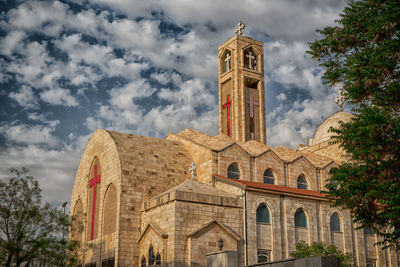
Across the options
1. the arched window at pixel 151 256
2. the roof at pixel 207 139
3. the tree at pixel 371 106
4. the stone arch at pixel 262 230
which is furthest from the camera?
the roof at pixel 207 139

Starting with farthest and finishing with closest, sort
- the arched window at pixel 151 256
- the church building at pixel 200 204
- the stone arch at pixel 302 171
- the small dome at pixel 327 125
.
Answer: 1. the small dome at pixel 327 125
2. the stone arch at pixel 302 171
3. the arched window at pixel 151 256
4. the church building at pixel 200 204

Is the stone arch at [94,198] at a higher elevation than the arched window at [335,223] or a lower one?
higher

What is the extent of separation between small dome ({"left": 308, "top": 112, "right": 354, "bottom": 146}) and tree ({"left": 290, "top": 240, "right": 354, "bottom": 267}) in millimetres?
19318

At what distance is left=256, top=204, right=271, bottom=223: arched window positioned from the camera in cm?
2767

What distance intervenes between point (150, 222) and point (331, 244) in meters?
11.8

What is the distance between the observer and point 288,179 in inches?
1366

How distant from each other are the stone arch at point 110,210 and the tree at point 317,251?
11.4 meters

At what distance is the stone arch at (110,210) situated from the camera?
2986 cm

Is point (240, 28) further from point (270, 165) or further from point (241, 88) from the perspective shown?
point (270, 165)

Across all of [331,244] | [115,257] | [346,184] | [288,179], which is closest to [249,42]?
[288,179]

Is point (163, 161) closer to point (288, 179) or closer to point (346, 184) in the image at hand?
point (288, 179)

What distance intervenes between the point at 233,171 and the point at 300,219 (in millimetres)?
5831

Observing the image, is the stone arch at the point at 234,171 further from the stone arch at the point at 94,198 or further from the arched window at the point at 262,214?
the stone arch at the point at 94,198

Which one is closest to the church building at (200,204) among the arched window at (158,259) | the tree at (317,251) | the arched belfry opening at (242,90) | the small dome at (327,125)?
the arched window at (158,259)
